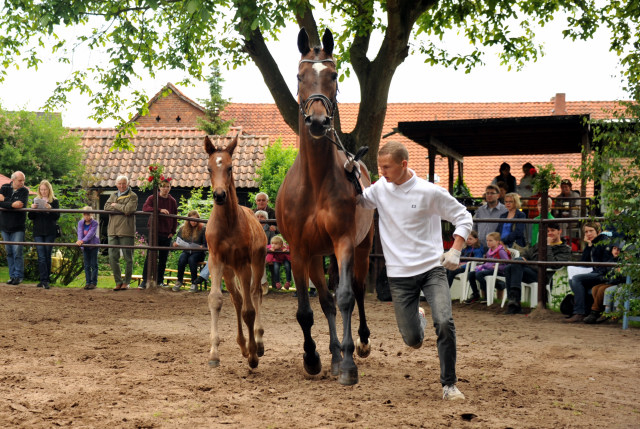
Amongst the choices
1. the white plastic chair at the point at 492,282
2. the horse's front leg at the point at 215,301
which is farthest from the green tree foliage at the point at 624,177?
the horse's front leg at the point at 215,301

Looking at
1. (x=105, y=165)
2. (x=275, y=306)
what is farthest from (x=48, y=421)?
(x=105, y=165)

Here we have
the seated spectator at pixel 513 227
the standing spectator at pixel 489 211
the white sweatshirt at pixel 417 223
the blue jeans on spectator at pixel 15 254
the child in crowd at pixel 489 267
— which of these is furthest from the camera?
the blue jeans on spectator at pixel 15 254

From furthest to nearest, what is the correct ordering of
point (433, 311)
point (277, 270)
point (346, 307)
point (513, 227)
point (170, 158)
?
point (170, 158)
point (277, 270)
point (513, 227)
point (346, 307)
point (433, 311)

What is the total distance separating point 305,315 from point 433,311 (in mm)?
1328

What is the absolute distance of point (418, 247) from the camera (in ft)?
16.0

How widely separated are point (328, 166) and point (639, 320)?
5585 mm

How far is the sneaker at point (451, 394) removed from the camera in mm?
4758

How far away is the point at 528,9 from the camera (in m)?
13.8

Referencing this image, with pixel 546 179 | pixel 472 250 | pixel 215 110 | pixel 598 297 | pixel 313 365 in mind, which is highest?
pixel 215 110

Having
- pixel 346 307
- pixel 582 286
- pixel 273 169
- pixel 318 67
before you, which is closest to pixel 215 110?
pixel 273 169

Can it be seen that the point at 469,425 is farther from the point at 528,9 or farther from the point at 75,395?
the point at 528,9

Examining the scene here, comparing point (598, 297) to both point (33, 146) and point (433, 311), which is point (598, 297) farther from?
point (33, 146)

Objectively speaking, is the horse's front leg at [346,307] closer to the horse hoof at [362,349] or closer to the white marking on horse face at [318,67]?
the horse hoof at [362,349]

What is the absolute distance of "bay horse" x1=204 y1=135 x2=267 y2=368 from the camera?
621cm
